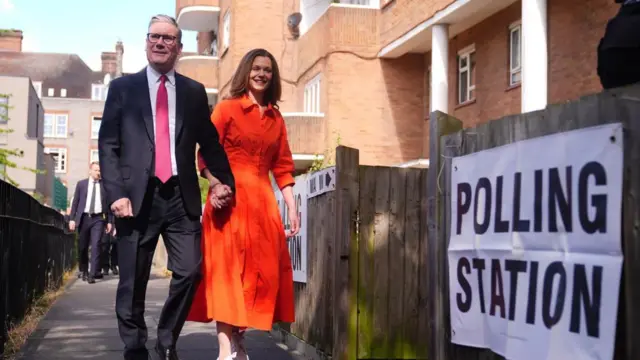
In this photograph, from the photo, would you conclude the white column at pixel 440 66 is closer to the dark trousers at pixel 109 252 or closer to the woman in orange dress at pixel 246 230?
the dark trousers at pixel 109 252

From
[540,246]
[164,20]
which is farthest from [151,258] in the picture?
[540,246]

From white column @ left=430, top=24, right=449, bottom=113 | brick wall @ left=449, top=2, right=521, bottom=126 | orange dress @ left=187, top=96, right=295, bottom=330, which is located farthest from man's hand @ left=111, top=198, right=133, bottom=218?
white column @ left=430, top=24, right=449, bottom=113

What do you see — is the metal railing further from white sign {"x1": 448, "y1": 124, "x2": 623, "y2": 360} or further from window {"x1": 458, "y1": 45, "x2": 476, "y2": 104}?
window {"x1": 458, "y1": 45, "x2": 476, "y2": 104}

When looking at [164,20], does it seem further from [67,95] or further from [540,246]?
[67,95]

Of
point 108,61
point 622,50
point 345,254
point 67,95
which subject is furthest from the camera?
point 108,61

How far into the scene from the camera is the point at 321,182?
782 cm

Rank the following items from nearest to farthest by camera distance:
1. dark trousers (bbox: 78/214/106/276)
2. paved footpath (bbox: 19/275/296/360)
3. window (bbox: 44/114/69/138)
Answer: paved footpath (bbox: 19/275/296/360) → dark trousers (bbox: 78/214/106/276) → window (bbox: 44/114/69/138)

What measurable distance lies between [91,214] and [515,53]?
10482mm

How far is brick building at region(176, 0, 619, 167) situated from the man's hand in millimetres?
13140

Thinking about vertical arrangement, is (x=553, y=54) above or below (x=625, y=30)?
above

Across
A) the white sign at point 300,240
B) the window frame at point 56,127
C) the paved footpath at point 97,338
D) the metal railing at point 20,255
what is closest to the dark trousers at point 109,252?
the metal railing at point 20,255

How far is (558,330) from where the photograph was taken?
4.04 meters

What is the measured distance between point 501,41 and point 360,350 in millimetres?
16367

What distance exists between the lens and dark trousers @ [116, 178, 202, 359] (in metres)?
6.36
